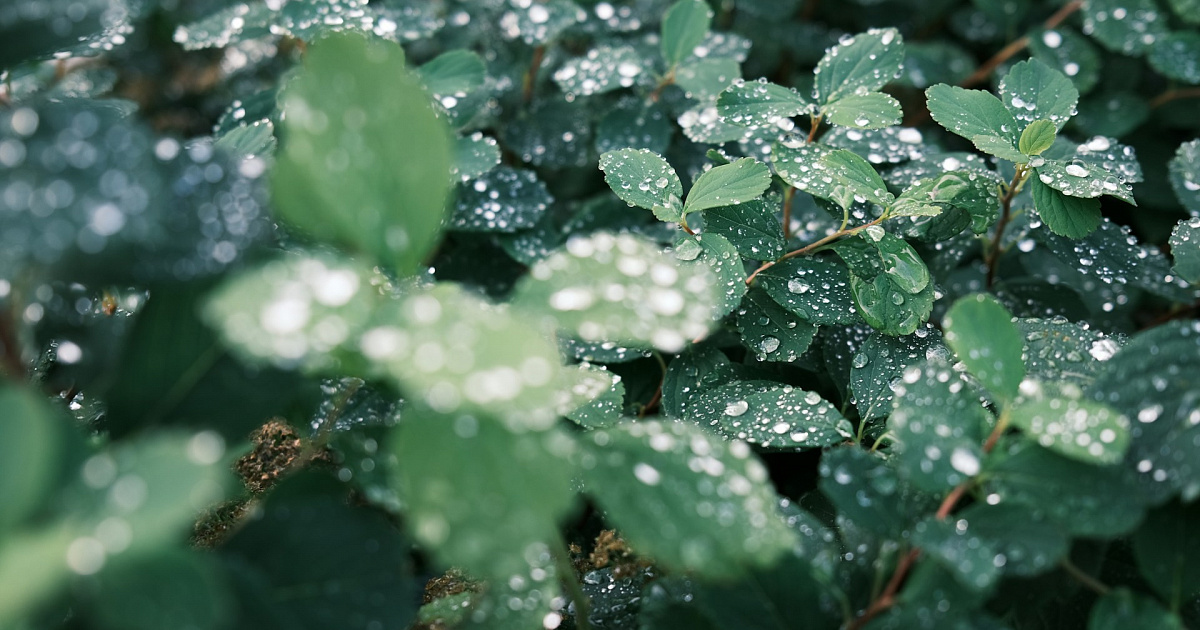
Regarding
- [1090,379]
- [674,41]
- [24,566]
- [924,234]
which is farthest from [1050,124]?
[24,566]

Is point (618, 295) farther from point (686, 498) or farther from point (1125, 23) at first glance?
point (1125, 23)

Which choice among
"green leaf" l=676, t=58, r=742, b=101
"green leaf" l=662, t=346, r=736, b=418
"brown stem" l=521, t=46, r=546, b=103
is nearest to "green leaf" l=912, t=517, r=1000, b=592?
"green leaf" l=662, t=346, r=736, b=418

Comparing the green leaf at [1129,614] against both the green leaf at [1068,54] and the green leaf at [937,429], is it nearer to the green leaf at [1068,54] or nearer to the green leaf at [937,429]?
the green leaf at [937,429]

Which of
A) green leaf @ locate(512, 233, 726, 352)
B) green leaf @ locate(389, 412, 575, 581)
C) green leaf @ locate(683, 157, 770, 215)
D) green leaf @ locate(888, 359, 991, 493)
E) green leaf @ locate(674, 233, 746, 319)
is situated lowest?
green leaf @ locate(674, 233, 746, 319)

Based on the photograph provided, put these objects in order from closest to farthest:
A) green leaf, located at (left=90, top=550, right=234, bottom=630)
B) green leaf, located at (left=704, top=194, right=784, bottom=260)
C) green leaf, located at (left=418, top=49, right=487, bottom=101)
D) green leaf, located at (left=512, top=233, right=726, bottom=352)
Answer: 1. green leaf, located at (left=90, top=550, right=234, bottom=630)
2. green leaf, located at (left=512, top=233, right=726, bottom=352)
3. green leaf, located at (left=704, top=194, right=784, bottom=260)
4. green leaf, located at (left=418, top=49, right=487, bottom=101)

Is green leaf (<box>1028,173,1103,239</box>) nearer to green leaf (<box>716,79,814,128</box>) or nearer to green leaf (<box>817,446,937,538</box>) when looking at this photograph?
green leaf (<box>716,79,814,128</box>)

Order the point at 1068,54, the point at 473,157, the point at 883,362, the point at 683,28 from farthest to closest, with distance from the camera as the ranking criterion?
1. the point at 1068,54
2. the point at 683,28
3. the point at 473,157
4. the point at 883,362

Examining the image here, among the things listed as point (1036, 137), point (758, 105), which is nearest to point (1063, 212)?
point (1036, 137)

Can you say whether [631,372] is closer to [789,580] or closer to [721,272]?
[721,272]
